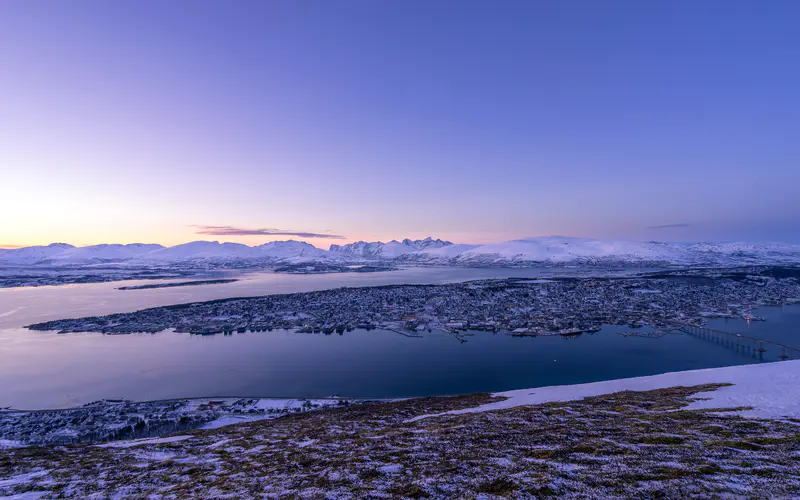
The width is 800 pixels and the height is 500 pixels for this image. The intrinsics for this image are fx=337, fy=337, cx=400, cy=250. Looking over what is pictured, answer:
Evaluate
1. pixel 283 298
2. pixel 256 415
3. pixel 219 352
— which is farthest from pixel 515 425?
pixel 283 298

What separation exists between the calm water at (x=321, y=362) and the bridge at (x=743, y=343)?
99.3 inches

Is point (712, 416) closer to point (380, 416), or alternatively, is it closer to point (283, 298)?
point (380, 416)

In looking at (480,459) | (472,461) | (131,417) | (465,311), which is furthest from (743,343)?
(131,417)

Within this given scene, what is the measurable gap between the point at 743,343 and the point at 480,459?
58.8 metres

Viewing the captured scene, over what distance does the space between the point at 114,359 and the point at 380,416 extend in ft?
146

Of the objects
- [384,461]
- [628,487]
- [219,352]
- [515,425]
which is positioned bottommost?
[219,352]

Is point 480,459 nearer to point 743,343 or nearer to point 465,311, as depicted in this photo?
point 743,343

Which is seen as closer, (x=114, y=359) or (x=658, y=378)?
(x=658, y=378)

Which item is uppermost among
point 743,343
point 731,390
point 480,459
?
point 480,459

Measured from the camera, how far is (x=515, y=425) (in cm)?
1166

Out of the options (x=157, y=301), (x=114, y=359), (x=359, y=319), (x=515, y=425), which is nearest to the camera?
(x=515, y=425)

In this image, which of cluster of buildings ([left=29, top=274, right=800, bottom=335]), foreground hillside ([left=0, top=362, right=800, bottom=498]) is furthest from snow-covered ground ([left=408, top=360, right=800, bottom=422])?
cluster of buildings ([left=29, top=274, right=800, bottom=335])

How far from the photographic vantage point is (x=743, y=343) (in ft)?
150

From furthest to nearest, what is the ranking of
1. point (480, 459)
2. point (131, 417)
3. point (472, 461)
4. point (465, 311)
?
point (465, 311)
point (131, 417)
point (480, 459)
point (472, 461)
